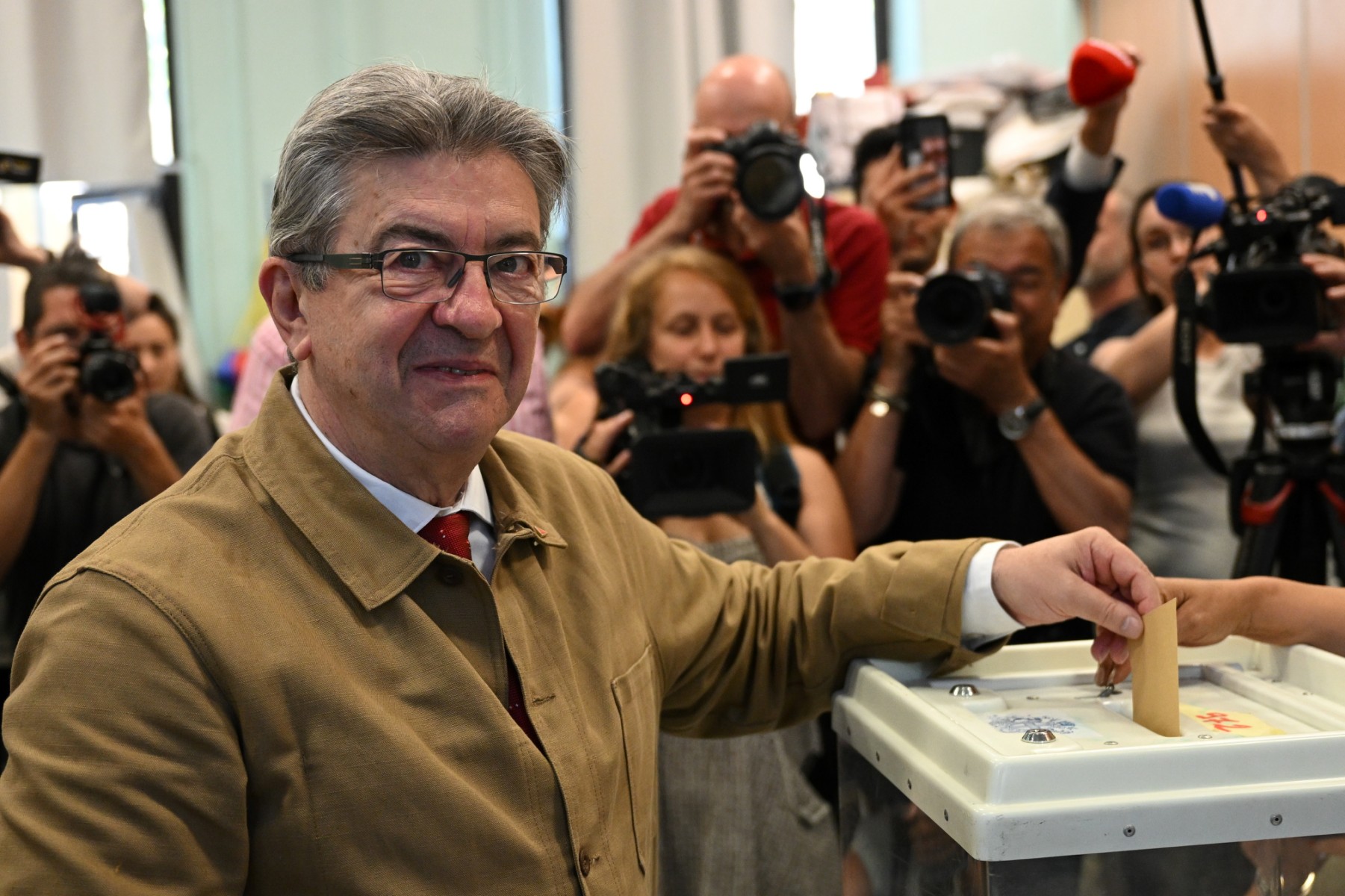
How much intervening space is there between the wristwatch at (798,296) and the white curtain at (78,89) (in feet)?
6.51

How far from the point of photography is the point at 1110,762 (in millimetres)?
904

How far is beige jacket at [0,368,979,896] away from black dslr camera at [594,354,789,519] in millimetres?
521

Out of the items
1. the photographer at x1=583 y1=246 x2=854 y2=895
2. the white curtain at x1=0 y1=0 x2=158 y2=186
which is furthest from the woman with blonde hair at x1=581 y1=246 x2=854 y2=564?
the white curtain at x1=0 y1=0 x2=158 y2=186

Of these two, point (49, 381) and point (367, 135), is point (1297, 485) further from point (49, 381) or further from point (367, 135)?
point (49, 381)

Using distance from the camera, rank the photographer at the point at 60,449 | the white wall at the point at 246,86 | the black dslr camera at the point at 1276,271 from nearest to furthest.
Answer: the black dslr camera at the point at 1276,271, the photographer at the point at 60,449, the white wall at the point at 246,86

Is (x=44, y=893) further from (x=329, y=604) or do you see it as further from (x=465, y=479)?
(x=465, y=479)

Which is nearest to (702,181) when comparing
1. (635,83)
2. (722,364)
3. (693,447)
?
(722,364)

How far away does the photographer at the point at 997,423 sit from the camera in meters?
1.93

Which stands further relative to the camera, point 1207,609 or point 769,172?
point 769,172

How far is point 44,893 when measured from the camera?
795 mm

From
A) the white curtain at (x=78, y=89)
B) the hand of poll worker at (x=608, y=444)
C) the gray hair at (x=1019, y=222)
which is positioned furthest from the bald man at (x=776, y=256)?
the white curtain at (x=78, y=89)

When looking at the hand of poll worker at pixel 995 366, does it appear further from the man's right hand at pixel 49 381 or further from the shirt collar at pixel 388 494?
the man's right hand at pixel 49 381

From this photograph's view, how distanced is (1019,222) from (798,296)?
0.37 m

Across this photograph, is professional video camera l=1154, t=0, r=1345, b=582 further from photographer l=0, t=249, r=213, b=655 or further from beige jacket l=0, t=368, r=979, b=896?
photographer l=0, t=249, r=213, b=655
